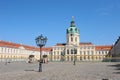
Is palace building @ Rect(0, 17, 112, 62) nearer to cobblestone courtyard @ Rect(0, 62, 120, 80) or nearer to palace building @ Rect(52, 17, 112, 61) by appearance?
palace building @ Rect(52, 17, 112, 61)

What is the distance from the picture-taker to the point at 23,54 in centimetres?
12494

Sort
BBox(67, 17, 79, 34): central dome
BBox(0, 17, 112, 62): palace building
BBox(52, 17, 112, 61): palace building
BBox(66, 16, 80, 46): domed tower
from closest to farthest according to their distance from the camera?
BBox(0, 17, 112, 62): palace building < BBox(52, 17, 112, 61): palace building < BBox(66, 16, 80, 46): domed tower < BBox(67, 17, 79, 34): central dome

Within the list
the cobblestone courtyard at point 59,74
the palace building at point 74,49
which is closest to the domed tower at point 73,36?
the palace building at point 74,49

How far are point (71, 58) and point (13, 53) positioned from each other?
34.5 meters

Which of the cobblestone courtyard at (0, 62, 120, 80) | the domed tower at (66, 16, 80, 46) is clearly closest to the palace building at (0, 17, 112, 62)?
the domed tower at (66, 16, 80, 46)

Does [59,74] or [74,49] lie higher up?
[74,49]

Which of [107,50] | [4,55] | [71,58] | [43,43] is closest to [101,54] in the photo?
[107,50]

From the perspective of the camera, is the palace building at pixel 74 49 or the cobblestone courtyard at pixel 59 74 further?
the palace building at pixel 74 49

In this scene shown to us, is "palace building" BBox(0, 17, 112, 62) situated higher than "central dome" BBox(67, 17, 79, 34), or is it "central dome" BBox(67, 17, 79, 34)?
"central dome" BBox(67, 17, 79, 34)

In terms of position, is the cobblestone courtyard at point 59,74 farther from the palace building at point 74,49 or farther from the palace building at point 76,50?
the palace building at point 76,50

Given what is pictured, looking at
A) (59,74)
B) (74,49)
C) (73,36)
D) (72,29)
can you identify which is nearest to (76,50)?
(74,49)

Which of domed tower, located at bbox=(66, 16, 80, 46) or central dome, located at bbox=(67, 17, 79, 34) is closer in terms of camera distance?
domed tower, located at bbox=(66, 16, 80, 46)

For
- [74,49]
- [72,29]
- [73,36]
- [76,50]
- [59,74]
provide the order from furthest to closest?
[72,29] → [76,50] → [73,36] → [74,49] → [59,74]

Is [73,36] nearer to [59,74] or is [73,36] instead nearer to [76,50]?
[76,50]
